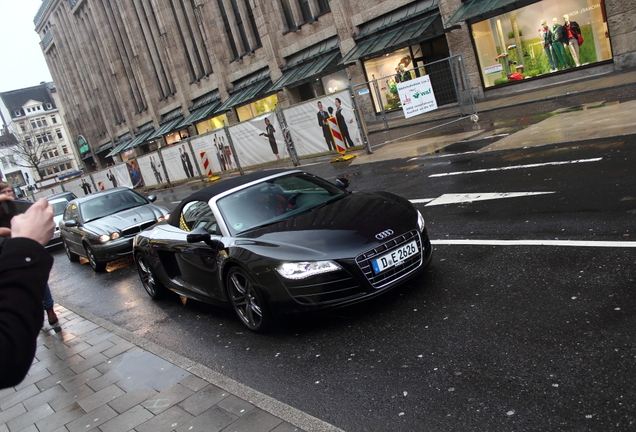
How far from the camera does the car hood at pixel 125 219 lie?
1169 centimetres

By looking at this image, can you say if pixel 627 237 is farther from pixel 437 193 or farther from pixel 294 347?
pixel 437 193

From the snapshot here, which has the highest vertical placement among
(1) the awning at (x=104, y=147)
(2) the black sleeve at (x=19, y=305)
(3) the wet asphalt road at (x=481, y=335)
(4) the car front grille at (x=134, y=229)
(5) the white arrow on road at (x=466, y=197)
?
(1) the awning at (x=104, y=147)

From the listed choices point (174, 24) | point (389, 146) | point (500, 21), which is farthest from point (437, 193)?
point (174, 24)

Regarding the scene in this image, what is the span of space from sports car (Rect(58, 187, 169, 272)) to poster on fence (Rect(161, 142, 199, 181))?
43.3ft

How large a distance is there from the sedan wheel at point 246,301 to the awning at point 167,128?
43762 millimetres

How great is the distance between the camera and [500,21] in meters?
21.2

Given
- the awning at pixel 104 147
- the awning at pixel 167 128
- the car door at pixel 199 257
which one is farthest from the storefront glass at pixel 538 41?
the awning at pixel 104 147

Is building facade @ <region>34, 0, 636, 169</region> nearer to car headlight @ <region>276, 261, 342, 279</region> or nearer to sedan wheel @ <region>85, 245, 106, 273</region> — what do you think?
sedan wheel @ <region>85, 245, 106, 273</region>

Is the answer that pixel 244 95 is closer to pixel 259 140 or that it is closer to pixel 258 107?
pixel 258 107

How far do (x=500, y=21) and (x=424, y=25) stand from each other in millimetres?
3353

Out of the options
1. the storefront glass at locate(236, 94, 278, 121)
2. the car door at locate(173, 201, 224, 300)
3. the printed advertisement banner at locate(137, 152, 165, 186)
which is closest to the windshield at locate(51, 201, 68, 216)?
the printed advertisement banner at locate(137, 152, 165, 186)

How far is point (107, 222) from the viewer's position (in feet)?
39.5

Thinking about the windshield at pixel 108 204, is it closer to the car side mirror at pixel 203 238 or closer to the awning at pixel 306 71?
the car side mirror at pixel 203 238

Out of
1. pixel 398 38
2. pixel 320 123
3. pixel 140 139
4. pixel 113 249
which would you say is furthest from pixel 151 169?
pixel 140 139
